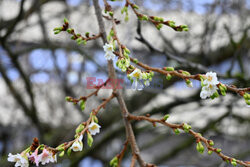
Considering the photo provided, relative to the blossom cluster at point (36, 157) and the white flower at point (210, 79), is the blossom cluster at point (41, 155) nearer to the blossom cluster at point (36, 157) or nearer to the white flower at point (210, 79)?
the blossom cluster at point (36, 157)

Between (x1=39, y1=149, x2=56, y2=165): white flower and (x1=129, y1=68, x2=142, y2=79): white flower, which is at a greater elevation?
(x1=129, y1=68, x2=142, y2=79): white flower

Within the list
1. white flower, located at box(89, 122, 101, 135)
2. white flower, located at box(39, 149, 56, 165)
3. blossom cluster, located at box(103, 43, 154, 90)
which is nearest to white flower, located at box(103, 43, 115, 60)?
blossom cluster, located at box(103, 43, 154, 90)

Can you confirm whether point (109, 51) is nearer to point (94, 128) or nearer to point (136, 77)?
point (136, 77)

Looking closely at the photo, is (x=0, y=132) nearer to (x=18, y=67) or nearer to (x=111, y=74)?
(x=18, y=67)

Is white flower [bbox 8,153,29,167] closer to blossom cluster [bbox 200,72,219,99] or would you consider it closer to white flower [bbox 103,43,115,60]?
white flower [bbox 103,43,115,60]

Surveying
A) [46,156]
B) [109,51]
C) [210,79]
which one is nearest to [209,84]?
[210,79]

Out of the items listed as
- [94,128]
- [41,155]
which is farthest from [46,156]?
[94,128]

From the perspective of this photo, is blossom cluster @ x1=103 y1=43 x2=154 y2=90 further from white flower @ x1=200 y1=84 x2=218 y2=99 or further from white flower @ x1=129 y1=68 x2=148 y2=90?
white flower @ x1=200 y1=84 x2=218 y2=99

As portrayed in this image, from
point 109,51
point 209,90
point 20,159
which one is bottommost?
point 20,159

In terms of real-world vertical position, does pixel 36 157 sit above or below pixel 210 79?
below

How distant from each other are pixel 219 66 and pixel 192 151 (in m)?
2.12

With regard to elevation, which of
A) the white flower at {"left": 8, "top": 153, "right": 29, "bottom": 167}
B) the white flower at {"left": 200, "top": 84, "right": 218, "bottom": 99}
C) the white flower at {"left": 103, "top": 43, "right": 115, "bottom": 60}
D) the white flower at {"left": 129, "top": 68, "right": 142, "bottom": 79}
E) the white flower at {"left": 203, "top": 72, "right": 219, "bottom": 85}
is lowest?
the white flower at {"left": 8, "top": 153, "right": 29, "bottom": 167}

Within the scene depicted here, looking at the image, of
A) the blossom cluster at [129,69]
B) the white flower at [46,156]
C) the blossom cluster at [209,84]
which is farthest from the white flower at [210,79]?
the white flower at [46,156]

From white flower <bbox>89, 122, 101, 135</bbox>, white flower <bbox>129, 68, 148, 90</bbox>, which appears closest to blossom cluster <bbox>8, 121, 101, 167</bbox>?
white flower <bbox>89, 122, 101, 135</bbox>
